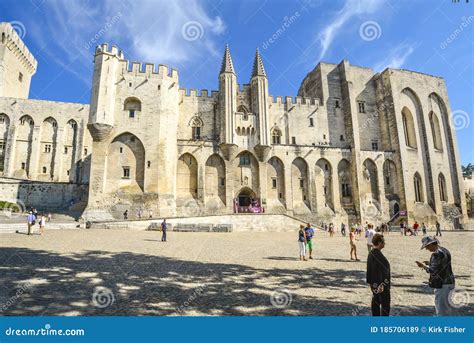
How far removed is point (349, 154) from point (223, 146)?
15.9 m

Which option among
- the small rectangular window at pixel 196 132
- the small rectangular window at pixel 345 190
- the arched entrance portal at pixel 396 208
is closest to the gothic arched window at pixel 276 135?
the small rectangular window at pixel 196 132

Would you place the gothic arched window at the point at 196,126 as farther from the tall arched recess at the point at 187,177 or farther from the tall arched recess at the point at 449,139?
the tall arched recess at the point at 449,139

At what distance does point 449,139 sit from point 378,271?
4443 cm

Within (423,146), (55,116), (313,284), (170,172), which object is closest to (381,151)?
(423,146)

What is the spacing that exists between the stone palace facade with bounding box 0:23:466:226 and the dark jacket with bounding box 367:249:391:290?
2336 centimetres

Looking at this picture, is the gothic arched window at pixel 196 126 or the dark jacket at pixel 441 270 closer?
the dark jacket at pixel 441 270

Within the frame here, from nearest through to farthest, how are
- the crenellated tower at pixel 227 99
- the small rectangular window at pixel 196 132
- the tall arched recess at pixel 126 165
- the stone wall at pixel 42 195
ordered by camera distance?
the tall arched recess at pixel 126 165, the stone wall at pixel 42 195, the crenellated tower at pixel 227 99, the small rectangular window at pixel 196 132

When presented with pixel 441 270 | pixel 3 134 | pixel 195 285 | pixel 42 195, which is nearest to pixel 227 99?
pixel 42 195

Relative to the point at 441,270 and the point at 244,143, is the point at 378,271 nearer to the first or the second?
the point at 441,270

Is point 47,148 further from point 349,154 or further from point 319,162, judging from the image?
point 349,154

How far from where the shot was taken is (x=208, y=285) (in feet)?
21.6

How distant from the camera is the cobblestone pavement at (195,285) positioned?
5.07 m

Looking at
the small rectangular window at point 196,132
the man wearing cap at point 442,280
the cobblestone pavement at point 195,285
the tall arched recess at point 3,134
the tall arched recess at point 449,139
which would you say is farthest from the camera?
the tall arched recess at point 3,134

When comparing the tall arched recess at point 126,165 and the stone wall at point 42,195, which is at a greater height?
the tall arched recess at point 126,165
